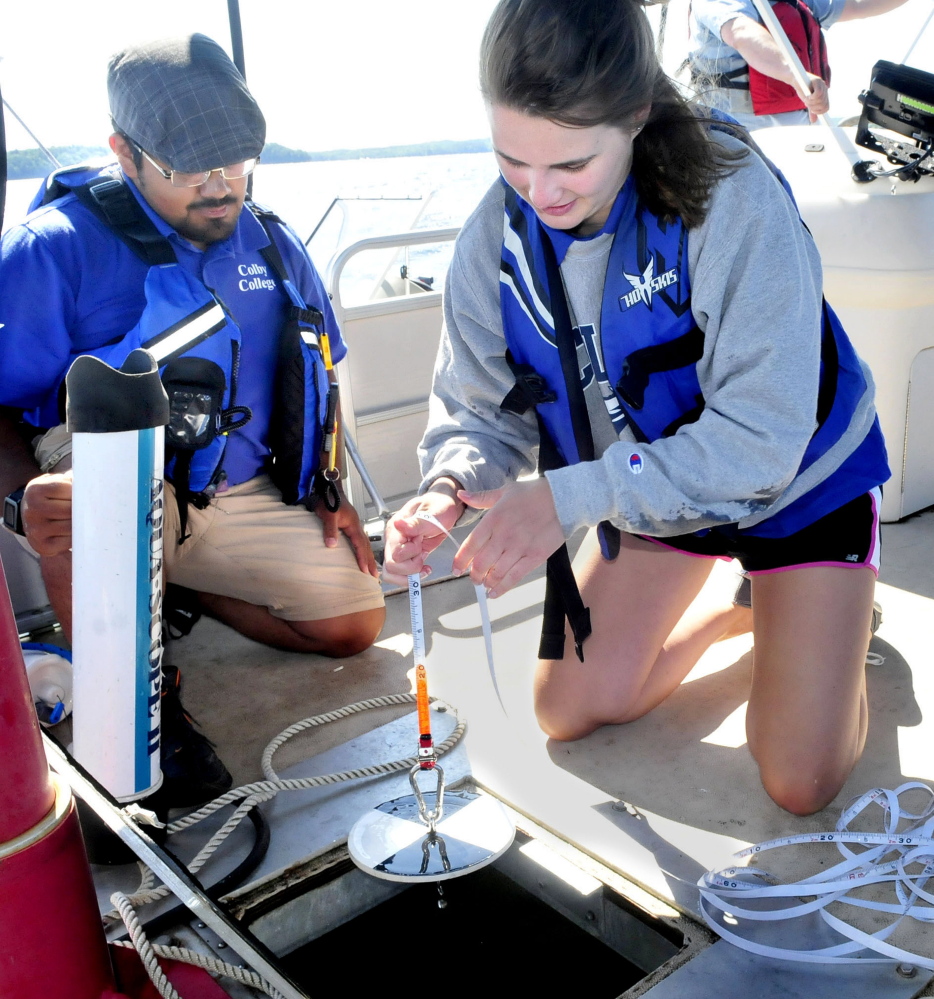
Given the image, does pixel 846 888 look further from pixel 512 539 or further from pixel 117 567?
pixel 117 567

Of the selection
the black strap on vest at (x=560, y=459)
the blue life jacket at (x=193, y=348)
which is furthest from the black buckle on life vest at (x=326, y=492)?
the black strap on vest at (x=560, y=459)

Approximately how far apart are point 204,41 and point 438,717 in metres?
1.60

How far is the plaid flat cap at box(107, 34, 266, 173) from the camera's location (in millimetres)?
2035

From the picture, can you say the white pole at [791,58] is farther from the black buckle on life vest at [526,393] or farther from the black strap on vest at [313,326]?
the black buckle on life vest at [526,393]

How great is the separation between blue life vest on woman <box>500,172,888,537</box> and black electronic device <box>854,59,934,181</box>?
4.42ft

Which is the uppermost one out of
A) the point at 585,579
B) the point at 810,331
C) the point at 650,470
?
the point at 810,331

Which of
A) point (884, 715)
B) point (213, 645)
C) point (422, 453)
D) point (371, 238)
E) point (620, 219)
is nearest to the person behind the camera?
point (620, 219)

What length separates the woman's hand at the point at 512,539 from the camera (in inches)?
54.2

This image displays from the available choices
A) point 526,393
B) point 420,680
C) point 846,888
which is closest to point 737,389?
point 526,393

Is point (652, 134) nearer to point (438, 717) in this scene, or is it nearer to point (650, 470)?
point (650, 470)

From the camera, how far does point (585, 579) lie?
6.70ft

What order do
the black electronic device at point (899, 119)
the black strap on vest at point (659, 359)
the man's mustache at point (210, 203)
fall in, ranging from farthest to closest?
the black electronic device at point (899, 119), the man's mustache at point (210, 203), the black strap on vest at point (659, 359)

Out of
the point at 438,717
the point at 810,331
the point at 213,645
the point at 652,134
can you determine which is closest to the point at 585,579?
the point at 438,717

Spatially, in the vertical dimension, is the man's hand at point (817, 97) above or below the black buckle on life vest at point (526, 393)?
above
